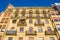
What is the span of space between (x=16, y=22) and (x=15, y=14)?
16.4 ft

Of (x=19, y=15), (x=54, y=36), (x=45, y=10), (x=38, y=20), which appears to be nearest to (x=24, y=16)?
(x=19, y=15)

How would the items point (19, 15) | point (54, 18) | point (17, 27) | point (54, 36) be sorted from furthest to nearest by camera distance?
point (19, 15) → point (54, 18) → point (17, 27) → point (54, 36)

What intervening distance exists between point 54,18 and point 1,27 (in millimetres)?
16290

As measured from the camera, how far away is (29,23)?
41656mm

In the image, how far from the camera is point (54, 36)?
3706 cm

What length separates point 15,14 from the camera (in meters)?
46.3

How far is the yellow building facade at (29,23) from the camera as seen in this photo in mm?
37094

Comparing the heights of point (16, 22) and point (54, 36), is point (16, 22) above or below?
above

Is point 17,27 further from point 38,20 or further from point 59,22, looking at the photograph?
point 59,22

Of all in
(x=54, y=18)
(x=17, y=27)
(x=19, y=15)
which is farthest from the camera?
(x=19, y=15)

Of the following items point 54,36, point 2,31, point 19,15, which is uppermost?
point 19,15

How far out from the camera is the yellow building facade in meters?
37.1

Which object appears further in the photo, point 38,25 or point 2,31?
point 38,25

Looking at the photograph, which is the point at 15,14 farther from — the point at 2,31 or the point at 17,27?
the point at 2,31
